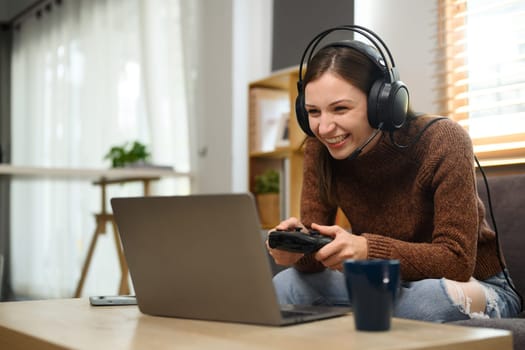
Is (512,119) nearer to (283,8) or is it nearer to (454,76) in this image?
(454,76)

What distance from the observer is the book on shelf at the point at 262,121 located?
→ 12.1ft

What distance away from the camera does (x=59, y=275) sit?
18.1 ft

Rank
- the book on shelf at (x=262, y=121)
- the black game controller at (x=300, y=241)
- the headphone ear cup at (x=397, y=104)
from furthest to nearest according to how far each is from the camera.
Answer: the book on shelf at (x=262, y=121) → the headphone ear cup at (x=397, y=104) → the black game controller at (x=300, y=241)

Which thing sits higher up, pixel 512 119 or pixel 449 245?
pixel 512 119

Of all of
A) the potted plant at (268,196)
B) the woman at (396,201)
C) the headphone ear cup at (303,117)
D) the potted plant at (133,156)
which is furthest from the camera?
the potted plant at (133,156)

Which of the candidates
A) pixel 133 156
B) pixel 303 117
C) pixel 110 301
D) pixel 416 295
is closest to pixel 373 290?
pixel 416 295

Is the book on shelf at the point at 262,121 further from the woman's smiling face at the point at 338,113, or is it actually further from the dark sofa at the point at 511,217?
the woman's smiling face at the point at 338,113

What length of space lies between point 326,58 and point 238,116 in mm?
2340

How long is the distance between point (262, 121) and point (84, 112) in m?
2.14

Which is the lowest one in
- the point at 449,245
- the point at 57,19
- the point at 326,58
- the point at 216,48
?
the point at 449,245

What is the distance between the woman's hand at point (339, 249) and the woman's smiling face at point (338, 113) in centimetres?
32

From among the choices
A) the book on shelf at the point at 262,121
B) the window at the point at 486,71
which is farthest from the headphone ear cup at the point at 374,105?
the book on shelf at the point at 262,121

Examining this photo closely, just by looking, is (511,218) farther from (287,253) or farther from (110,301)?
(110,301)

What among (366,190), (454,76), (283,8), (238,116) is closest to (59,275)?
(238,116)
